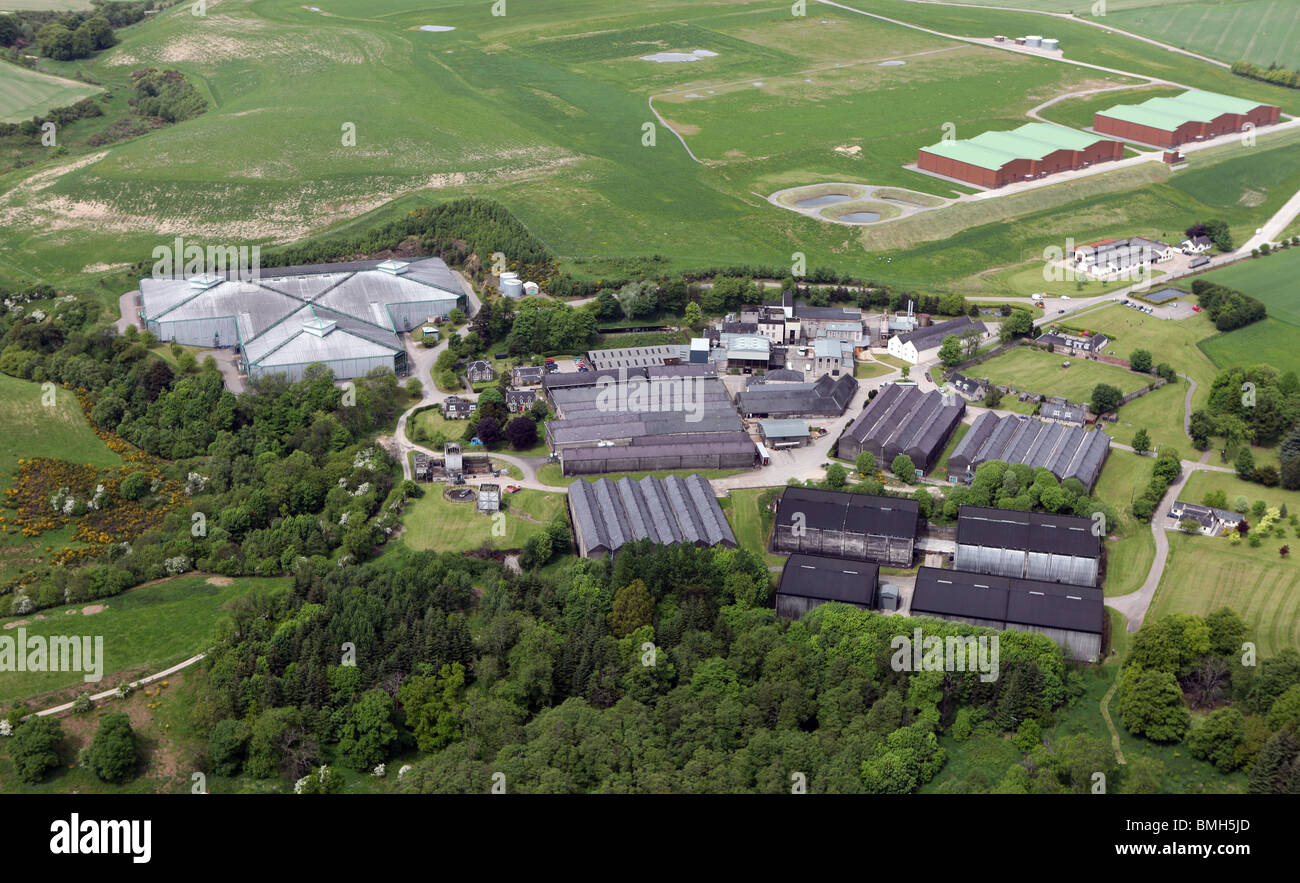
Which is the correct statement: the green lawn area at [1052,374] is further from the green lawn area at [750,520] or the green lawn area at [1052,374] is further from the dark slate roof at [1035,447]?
the green lawn area at [750,520]

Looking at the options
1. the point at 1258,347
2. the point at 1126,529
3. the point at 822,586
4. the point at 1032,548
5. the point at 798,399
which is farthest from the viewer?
the point at 1258,347

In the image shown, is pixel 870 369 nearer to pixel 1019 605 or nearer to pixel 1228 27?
pixel 1019 605

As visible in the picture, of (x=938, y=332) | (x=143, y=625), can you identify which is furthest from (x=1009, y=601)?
(x=143, y=625)

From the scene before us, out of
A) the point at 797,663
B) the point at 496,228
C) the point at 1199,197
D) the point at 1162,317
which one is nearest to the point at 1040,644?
the point at 797,663

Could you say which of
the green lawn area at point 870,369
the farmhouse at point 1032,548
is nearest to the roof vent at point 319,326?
the green lawn area at point 870,369

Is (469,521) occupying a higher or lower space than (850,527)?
lower

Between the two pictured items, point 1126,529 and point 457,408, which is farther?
point 457,408

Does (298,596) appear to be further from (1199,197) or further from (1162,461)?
(1199,197)
